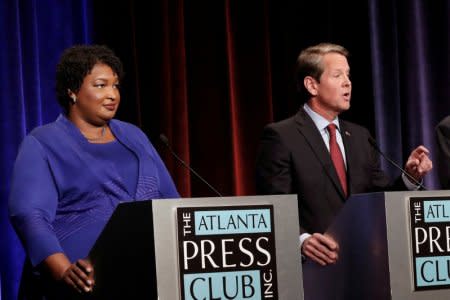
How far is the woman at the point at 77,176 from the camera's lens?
7.54ft

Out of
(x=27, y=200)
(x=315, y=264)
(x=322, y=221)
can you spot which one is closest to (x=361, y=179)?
(x=322, y=221)

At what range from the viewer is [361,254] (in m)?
2.38

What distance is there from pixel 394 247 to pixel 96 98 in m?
0.97

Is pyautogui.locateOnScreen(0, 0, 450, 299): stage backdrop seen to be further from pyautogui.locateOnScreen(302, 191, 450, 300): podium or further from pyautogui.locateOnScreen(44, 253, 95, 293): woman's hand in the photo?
pyautogui.locateOnScreen(302, 191, 450, 300): podium

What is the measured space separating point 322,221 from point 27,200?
131 centimetres

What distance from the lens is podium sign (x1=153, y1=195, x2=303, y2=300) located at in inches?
80.0

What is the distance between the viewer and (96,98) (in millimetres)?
2643

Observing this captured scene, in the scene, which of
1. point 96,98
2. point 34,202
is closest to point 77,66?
point 96,98

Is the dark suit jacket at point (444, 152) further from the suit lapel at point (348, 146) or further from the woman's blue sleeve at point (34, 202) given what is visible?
the woman's blue sleeve at point (34, 202)

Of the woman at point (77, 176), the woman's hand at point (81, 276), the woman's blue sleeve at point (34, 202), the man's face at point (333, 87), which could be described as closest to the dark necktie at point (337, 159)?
the man's face at point (333, 87)

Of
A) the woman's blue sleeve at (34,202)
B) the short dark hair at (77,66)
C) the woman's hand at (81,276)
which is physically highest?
the short dark hair at (77,66)

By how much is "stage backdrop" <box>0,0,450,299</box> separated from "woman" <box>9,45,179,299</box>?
3.81 feet

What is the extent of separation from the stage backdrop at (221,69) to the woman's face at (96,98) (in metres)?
1.16

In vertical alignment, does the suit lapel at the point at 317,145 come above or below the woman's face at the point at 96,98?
below
